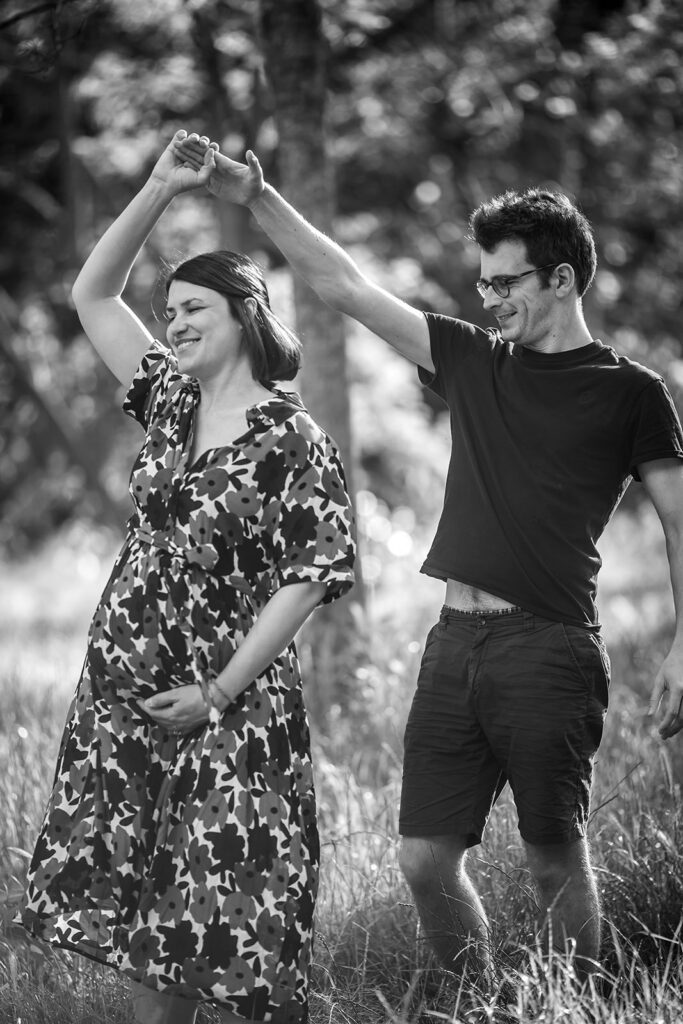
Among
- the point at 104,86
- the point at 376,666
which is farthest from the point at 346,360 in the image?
the point at 104,86

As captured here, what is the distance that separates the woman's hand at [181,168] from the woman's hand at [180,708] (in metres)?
1.25

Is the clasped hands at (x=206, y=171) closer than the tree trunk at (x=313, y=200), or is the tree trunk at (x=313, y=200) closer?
the clasped hands at (x=206, y=171)

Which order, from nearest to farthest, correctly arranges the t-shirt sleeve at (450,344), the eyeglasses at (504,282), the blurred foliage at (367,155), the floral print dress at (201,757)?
the floral print dress at (201,757)
the eyeglasses at (504,282)
the t-shirt sleeve at (450,344)
the blurred foliage at (367,155)

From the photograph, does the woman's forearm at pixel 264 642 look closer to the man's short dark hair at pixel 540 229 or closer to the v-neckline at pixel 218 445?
the v-neckline at pixel 218 445

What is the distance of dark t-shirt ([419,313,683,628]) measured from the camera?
279 centimetres

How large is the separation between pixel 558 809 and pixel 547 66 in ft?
19.4

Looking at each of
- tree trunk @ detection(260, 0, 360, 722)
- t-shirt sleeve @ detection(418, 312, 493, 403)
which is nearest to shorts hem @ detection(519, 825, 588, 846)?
t-shirt sleeve @ detection(418, 312, 493, 403)

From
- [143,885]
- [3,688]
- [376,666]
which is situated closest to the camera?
[143,885]

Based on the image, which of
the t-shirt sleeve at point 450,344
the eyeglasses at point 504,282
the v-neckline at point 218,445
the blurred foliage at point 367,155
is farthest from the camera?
the blurred foliage at point 367,155

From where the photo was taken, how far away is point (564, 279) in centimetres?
289

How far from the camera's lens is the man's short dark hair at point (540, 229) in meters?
2.86

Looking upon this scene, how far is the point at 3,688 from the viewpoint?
608 cm

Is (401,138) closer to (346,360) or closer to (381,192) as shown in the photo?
(381,192)

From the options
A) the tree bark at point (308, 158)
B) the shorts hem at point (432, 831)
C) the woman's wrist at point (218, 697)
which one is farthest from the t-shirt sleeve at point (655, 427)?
the tree bark at point (308, 158)
